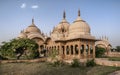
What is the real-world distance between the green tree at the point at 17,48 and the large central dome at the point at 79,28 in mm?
6192

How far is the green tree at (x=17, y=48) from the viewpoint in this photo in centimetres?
2275

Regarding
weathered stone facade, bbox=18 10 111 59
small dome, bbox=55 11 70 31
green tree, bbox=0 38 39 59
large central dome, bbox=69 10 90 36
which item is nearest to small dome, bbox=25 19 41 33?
weathered stone facade, bbox=18 10 111 59

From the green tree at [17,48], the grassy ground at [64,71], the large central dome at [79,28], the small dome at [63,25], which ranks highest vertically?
the small dome at [63,25]

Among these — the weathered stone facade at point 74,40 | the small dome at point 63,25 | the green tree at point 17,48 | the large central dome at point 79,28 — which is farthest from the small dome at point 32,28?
the large central dome at point 79,28

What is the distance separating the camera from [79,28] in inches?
867

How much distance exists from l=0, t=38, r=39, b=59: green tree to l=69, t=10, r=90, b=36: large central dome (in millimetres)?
6192

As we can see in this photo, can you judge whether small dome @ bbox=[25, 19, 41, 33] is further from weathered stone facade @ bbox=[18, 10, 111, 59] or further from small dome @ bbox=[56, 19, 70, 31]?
small dome @ bbox=[56, 19, 70, 31]

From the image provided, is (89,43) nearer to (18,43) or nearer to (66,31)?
(66,31)

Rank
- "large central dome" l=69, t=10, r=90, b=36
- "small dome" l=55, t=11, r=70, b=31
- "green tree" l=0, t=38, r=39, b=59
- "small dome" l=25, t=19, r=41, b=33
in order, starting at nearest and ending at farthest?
1. "large central dome" l=69, t=10, r=90, b=36
2. "green tree" l=0, t=38, r=39, b=59
3. "small dome" l=55, t=11, r=70, b=31
4. "small dome" l=25, t=19, r=41, b=33

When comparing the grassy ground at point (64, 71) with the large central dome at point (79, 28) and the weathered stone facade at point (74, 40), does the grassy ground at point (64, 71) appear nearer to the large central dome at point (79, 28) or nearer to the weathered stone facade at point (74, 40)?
the weathered stone facade at point (74, 40)

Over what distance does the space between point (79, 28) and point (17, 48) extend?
9196mm

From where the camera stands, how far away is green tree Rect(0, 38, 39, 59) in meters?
22.7

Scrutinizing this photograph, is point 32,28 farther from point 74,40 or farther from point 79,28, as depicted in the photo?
point 74,40

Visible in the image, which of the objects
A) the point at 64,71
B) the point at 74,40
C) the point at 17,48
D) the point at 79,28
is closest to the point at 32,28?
the point at 17,48
